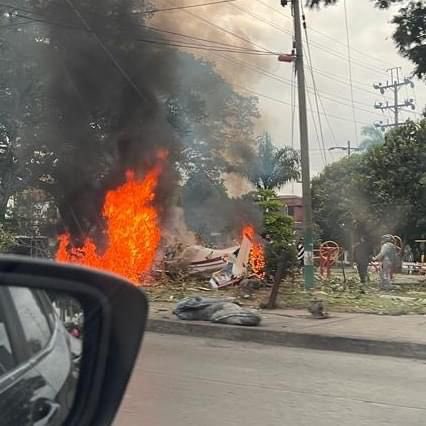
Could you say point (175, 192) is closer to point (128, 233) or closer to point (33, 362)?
point (128, 233)

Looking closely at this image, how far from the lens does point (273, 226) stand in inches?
795

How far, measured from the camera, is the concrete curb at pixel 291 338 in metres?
8.59

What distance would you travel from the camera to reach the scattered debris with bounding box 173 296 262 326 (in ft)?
33.4

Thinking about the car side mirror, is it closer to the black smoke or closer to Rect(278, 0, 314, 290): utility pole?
Rect(278, 0, 314, 290): utility pole

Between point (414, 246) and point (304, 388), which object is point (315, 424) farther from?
point (414, 246)

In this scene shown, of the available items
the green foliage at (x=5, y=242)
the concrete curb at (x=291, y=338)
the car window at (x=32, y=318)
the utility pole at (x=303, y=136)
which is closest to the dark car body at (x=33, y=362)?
the car window at (x=32, y=318)

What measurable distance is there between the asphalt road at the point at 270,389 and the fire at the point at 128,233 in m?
8.45

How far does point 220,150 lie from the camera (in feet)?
73.2

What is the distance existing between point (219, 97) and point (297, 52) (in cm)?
503

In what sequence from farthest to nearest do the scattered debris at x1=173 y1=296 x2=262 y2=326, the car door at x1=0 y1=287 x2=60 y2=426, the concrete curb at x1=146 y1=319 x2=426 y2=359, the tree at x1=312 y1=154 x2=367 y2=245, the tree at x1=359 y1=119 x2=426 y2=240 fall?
1. the tree at x1=312 y1=154 x2=367 y2=245
2. the tree at x1=359 y1=119 x2=426 y2=240
3. the scattered debris at x1=173 y1=296 x2=262 y2=326
4. the concrete curb at x1=146 y1=319 x2=426 y2=359
5. the car door at x1=0 y1=287 x2=60 y2=426

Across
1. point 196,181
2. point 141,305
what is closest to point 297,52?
point 196,181

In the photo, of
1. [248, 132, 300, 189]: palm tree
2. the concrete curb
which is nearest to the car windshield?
the concrete curb

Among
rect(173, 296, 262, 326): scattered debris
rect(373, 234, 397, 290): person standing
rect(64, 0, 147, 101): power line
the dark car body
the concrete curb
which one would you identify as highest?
rect(64, 0, 147, 101): power line

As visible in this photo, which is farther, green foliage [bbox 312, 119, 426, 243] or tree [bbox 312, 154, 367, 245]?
tree [bbox 312, 154, 367, 245]
